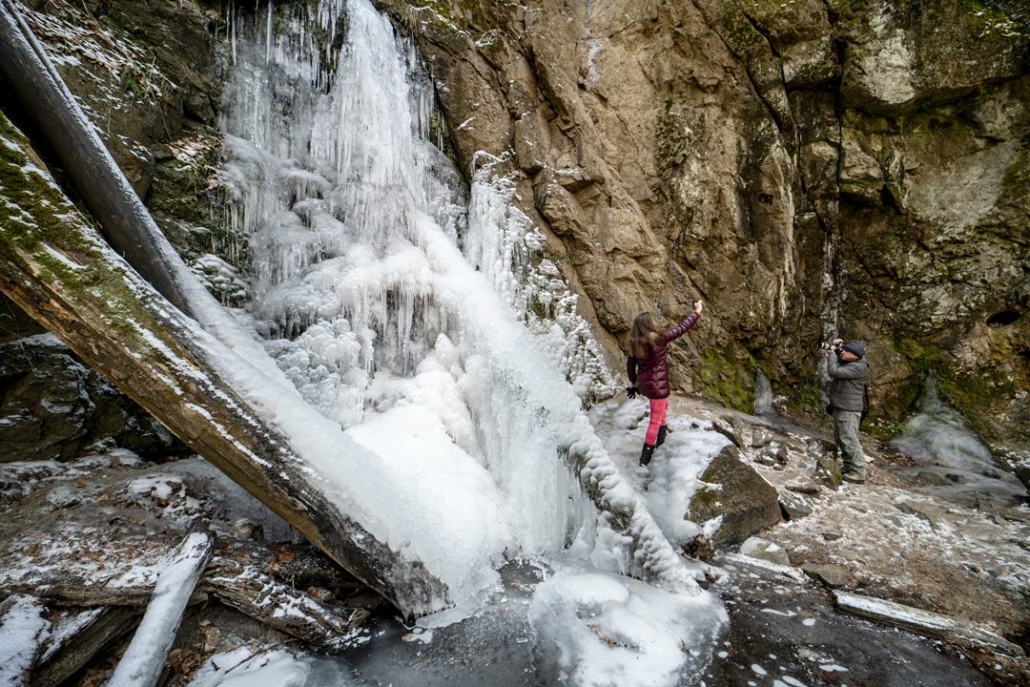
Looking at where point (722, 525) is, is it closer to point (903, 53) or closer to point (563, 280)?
point (563, 280)

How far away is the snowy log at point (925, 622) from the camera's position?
3.00m

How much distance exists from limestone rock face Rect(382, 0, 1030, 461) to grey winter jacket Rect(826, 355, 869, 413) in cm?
180

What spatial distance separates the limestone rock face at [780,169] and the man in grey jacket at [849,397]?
1.75 meters

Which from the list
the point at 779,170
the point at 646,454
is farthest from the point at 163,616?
the point at 779,170

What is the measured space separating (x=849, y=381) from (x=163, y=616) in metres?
7.11

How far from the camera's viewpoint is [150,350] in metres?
2.60

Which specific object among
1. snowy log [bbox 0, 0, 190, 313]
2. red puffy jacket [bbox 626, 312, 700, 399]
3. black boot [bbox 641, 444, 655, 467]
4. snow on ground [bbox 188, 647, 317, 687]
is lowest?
snow on ground [bbox 188, 647, 317, 687]

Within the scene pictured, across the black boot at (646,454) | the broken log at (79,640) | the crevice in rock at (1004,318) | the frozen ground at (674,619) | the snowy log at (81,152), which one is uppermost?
the snowy log at (81,152)

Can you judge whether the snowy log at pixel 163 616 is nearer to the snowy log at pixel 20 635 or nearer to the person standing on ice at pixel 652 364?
the snowy log at pixel 20 635

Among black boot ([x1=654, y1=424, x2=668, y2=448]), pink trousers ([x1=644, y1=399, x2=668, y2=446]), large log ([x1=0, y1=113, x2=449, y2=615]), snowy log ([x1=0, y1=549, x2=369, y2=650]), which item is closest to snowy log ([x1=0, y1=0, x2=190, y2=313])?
large log ([x1=0, y1=113, x2=449, y2=615])

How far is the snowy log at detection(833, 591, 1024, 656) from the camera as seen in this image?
3.00 m

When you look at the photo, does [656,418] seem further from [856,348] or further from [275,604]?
[275,604]

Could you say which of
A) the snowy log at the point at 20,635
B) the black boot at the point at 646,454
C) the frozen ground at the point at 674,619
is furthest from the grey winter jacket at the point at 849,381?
the snowy log at the point at 20,635

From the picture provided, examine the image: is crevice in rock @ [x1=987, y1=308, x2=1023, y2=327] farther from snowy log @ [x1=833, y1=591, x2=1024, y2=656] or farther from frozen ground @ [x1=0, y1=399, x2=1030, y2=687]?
snowy log @ [x1=833, y1=591, x2=1024, y2=656]
